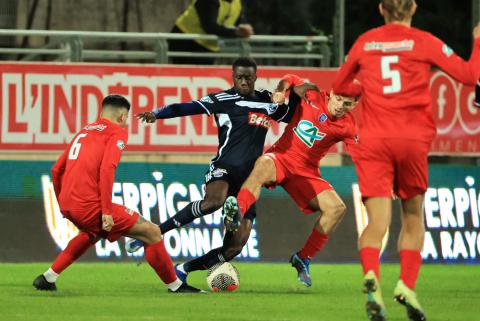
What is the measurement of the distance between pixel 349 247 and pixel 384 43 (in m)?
7.71

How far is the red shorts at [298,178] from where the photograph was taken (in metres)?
13.8

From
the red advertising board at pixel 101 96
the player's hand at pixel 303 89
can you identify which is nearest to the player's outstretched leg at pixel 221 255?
the player's hand at pixel 303 89

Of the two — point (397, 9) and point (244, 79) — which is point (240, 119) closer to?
point (244, 79)

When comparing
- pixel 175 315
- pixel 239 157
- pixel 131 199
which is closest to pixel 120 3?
pixel 131 199

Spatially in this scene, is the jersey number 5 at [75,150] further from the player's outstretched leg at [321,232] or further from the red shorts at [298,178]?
the player's outstretched leg at [321,232]

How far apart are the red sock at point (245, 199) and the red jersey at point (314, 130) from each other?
0.80 metres

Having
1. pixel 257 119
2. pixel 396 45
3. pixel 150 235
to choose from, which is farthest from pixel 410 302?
pixel 257 119

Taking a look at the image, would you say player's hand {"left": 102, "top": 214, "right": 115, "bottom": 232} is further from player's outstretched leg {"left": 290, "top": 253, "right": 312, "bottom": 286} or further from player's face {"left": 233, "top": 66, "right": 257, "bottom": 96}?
player's face {"left": 233, "top": 66, "right": 257, "bottom": 96}

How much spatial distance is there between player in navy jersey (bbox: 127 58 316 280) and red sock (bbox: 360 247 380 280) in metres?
3.49

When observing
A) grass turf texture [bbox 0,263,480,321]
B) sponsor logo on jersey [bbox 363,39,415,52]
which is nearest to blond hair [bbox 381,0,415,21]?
sponsor logo on jersey [bbox 363,39,415,52]

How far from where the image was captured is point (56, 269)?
12.9 m

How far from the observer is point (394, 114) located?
1030 centimetres

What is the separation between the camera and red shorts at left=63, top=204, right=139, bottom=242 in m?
12.6

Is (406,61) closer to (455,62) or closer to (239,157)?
(455,62)
